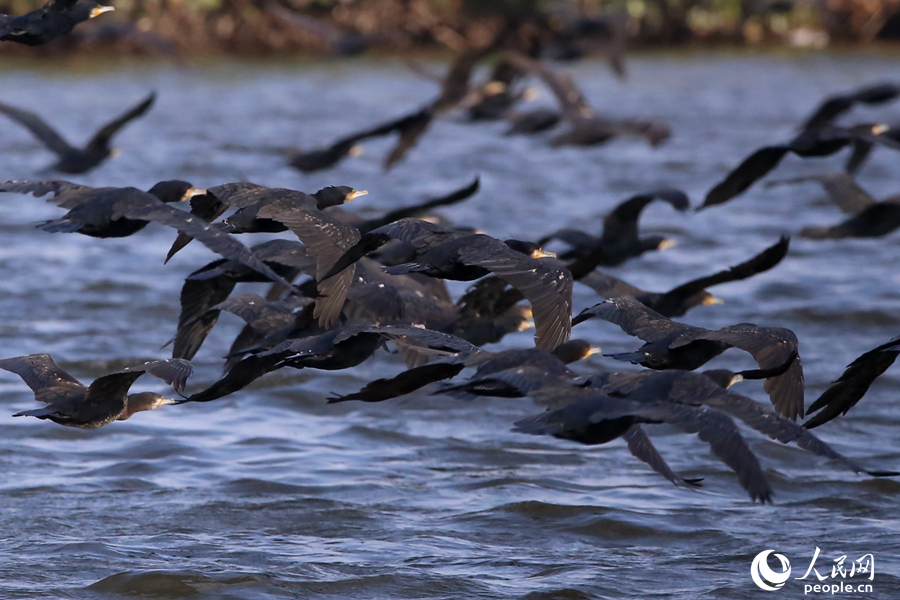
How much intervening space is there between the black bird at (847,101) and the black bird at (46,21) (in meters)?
5.48

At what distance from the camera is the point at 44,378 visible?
582 centimetres

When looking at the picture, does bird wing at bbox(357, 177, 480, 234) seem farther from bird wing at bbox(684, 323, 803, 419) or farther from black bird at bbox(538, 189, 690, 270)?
bird wing at bbox(684, 323, 803, 419)

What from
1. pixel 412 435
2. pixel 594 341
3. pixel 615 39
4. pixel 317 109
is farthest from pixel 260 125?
pixel 412 435

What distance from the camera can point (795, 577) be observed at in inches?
223

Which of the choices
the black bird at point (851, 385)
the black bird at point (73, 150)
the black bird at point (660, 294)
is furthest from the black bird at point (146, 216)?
the black bird at point (73, 150)

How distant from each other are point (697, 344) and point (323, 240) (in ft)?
5.43

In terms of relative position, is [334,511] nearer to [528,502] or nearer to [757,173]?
[528,502]

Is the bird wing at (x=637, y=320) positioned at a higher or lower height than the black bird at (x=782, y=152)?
lower

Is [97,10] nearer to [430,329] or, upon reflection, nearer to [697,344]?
[430,329]

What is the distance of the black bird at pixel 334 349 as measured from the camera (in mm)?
5348

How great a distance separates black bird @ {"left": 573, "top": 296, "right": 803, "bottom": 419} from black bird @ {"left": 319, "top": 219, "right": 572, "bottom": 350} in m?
0.21

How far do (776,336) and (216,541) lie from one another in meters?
2.58

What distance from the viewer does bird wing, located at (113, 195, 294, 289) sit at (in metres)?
5.35

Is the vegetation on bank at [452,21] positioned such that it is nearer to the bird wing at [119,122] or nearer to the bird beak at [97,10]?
the bird wing at [119,122]
